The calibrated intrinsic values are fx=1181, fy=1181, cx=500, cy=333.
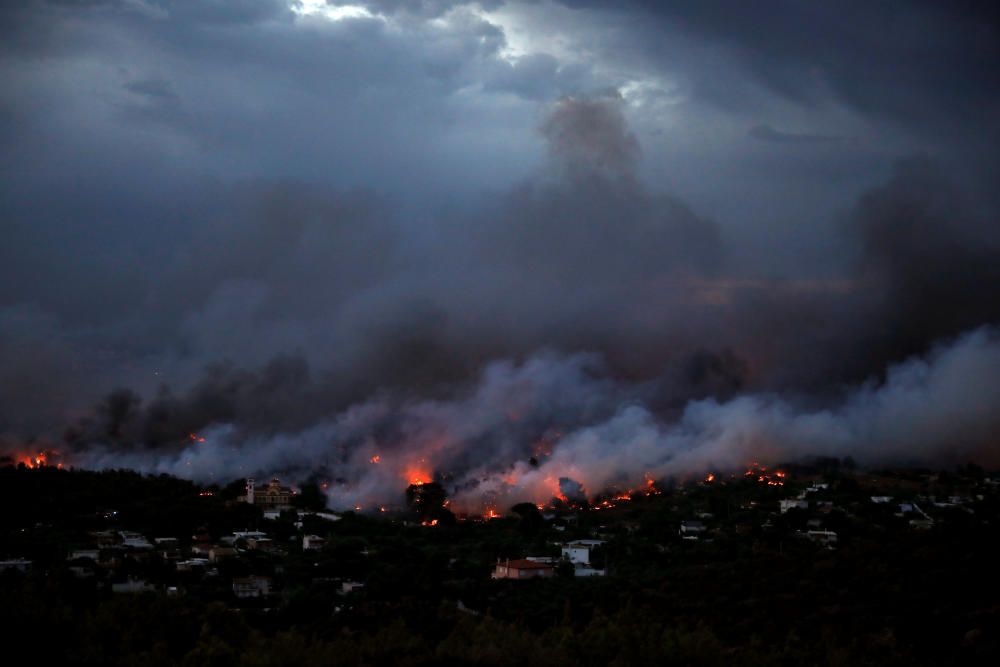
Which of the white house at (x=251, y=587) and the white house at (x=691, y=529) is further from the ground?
the white house at (x=691, y=529)

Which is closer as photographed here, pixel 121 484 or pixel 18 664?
pixel 18 664

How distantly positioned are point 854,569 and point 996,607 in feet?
17.4

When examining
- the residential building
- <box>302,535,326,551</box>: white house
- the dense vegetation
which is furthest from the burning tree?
the residential building

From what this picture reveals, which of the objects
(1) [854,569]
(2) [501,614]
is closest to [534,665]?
(2) [501,614]

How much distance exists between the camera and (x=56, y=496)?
45.8 m

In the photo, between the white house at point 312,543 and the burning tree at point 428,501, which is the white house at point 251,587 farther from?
the burning tree at point 428,501

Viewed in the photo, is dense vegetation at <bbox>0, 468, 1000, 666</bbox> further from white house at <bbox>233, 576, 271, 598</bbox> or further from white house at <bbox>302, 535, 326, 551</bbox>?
white house at <bbox>302, 535, 326, 551</bbox>

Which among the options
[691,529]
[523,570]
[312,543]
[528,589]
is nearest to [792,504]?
[691,529]

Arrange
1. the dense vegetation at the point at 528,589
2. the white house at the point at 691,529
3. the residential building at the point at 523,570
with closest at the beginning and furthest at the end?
the dense vegetation at the point at 528,589
the residential building at the point at 523,570
the white house at the point at 691,529

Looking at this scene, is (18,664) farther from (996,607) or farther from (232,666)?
(996,607)

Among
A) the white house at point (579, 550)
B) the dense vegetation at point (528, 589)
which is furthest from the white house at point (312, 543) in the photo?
the white house at point (579, 550)

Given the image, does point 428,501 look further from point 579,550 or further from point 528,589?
point 528,589

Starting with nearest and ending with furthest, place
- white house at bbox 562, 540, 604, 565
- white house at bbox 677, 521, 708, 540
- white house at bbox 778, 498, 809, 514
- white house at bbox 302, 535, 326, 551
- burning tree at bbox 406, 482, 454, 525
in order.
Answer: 1. white house at bbox 562, 540, 604, 565
2. white house at bbox 302, 535, 326, 551
3. white house at bbox 677, 521, 708, 540
4. white house at bbox 778, 498, 809, 514
5. burning tree at bbox 406, 482, 454, 525

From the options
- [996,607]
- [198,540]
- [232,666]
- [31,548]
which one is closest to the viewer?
[232,666]
